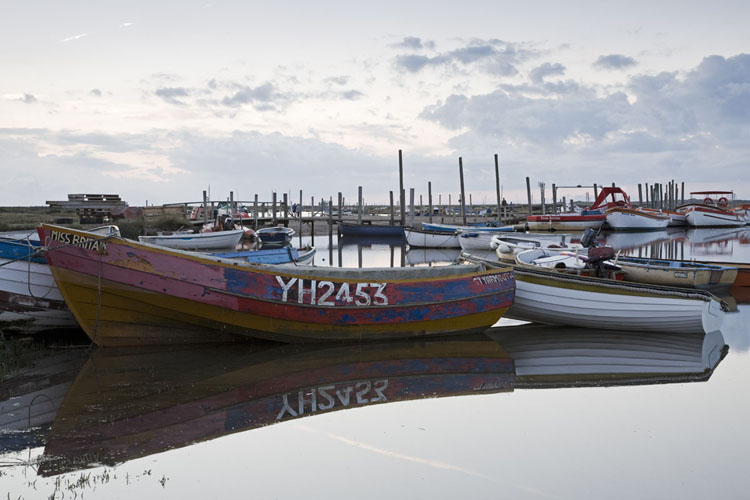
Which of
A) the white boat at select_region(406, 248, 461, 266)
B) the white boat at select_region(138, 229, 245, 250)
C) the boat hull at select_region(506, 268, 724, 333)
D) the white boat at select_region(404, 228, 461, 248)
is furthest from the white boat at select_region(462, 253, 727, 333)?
the white boat at select_region(404, 228, 461, 248)

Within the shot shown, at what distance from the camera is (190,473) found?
5590 millimetres

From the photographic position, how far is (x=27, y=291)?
10367mm

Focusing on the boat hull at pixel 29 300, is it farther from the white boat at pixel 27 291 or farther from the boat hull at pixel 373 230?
the boat hull at pixel 373 230

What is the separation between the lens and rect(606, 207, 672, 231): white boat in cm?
4350

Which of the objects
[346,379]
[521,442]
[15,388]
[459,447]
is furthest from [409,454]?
[15,388]

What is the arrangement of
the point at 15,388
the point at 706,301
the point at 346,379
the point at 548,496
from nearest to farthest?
the point at 548,496 < the point at 15,388 < the point at 346,379 < the point at 706,301

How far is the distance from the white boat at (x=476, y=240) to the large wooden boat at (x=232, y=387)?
19.7 metres

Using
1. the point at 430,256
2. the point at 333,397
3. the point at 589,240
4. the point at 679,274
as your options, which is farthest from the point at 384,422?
the point at 430,256

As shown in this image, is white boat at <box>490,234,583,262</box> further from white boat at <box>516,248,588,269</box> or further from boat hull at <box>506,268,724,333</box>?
boat hull at <box>506,268,724,333</box>

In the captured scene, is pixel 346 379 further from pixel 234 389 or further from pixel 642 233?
pixel 642 233

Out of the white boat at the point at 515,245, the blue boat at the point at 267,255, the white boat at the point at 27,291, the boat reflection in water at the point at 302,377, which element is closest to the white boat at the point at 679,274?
the boat reflection in water at the point at 302,377

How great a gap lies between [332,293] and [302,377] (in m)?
1.60

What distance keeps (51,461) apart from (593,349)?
7740 millimetres

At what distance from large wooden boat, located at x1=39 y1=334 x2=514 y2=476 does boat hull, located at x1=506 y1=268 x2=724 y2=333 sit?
1339 mm
